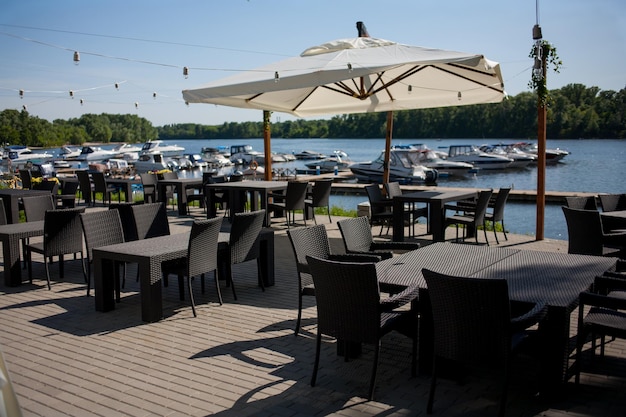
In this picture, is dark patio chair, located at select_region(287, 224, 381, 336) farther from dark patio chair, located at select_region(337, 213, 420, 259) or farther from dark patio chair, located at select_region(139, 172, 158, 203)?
dark patio chair, located at select_region(139, 172, 158, 203)

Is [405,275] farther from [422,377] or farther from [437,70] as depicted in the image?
[437,70]

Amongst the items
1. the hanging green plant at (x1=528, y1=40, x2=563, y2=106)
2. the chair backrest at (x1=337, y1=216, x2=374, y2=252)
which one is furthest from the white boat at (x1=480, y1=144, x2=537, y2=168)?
the chair backrest at (x1=337, y1=216, x2=374, y2=252)

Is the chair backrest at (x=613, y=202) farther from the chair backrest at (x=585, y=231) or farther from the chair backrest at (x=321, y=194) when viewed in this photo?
the chair backrest at (x=321, y=194)

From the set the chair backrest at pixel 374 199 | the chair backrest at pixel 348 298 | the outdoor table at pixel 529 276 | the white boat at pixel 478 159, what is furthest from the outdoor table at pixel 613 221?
the white boat at pixel 478 159

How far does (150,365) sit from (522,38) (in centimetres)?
722

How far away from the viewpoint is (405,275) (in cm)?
391

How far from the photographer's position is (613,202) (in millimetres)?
7195

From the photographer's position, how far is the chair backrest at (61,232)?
19.8 ft

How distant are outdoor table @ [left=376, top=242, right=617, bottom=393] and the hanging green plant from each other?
4401 mm

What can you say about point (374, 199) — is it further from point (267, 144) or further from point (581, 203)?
point (267, 144)

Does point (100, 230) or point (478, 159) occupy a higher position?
point (100, 230)

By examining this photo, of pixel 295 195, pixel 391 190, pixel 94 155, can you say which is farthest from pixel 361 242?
pixel 94 155

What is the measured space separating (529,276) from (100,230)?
13.1ft

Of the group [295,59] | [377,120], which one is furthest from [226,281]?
[377,120]
